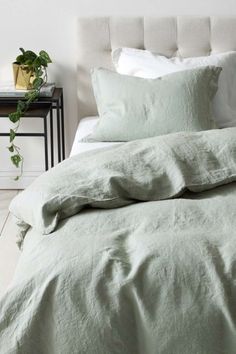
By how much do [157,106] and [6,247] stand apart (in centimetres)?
95

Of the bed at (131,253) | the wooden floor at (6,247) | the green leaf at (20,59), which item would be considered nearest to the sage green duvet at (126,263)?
the bed at (131,253)

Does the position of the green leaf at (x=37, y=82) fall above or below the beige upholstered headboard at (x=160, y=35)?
below

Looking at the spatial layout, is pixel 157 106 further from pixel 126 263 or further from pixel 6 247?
pixel 126 263

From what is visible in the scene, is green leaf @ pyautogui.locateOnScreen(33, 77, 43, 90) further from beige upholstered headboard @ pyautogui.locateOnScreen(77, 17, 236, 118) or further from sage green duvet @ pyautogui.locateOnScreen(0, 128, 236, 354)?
sage green duvet @ pyautogui.locateOnScreen(0, 128, 236, 354)

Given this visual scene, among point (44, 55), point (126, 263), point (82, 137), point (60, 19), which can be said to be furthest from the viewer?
point (60, 19)

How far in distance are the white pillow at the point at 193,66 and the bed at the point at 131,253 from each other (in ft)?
2.67

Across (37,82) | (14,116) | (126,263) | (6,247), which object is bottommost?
(6,247)

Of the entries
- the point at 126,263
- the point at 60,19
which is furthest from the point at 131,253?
the point at 60,19

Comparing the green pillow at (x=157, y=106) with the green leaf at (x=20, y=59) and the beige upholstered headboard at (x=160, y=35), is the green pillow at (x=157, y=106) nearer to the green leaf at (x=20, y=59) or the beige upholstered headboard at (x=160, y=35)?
the beige upholstered headboard at (x=160, y=35)

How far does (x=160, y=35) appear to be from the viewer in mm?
3889

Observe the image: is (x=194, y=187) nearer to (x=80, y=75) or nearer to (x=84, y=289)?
(x=84, y=289)

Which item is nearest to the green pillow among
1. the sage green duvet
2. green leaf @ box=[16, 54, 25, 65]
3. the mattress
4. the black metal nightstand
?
the mattress

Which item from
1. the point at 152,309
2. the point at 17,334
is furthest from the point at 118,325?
the point at 17,334

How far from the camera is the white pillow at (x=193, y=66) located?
359 cm
